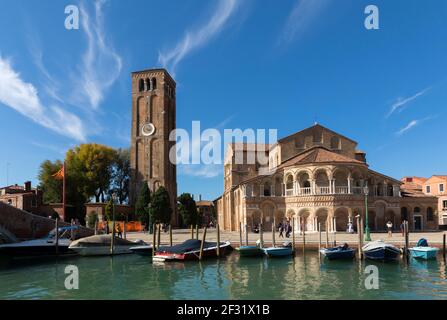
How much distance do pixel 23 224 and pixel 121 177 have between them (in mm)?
31962

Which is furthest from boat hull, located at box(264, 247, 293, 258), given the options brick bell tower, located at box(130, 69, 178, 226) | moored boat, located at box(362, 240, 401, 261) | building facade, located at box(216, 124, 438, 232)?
brick bell tower, located at box(130, 69, 178, 226)

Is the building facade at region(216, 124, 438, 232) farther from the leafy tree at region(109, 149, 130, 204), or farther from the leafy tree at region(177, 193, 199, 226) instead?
the leafy tree at region(109, 149, 130, 204)

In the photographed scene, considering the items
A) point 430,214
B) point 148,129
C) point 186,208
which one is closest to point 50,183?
point 148,129

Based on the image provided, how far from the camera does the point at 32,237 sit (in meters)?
29.4

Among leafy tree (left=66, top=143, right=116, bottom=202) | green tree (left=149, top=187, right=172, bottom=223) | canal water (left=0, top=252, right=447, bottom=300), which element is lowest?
canal water (left=0, top=252, right=447, bottom=300)

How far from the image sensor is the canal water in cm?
1350

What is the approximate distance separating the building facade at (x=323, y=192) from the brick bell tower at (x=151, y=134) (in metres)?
15.1

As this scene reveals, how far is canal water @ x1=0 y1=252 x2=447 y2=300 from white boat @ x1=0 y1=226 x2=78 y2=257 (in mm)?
1428

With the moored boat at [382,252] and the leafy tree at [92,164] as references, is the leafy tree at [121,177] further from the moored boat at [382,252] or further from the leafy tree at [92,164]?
the moored boat at [382,252]

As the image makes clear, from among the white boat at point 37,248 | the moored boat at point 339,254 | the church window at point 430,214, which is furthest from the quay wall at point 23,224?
the church window at point 430,214

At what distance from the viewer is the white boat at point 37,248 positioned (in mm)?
23922

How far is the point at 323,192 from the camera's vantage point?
115ft

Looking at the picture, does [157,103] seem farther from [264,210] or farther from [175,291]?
[175,291]
